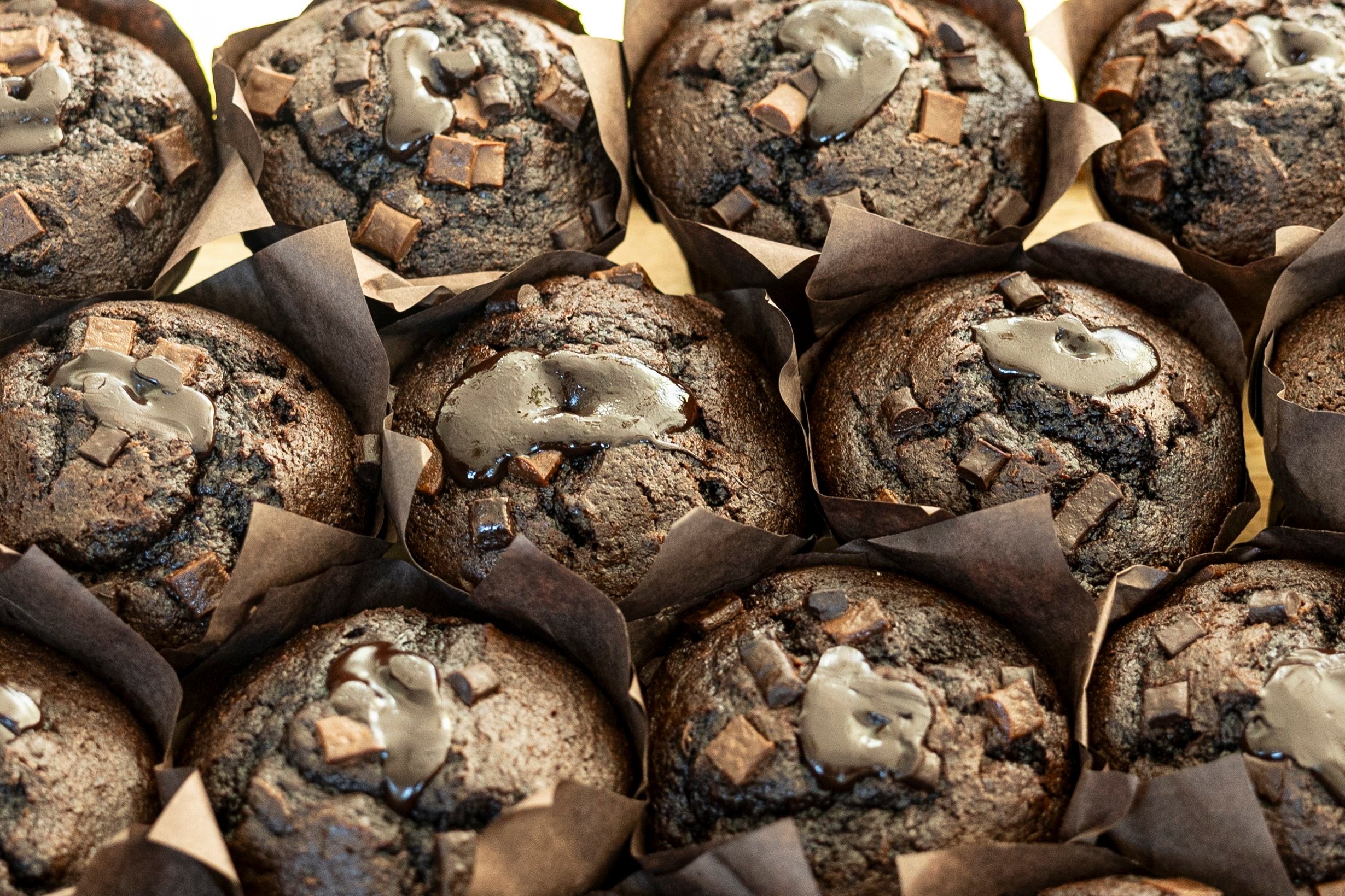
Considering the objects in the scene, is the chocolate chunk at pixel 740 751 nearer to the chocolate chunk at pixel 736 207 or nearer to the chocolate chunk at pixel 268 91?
the chocolate chunk at pixel 736 207

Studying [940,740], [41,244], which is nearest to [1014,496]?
[940,740]

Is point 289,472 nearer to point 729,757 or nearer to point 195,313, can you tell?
point 195,313

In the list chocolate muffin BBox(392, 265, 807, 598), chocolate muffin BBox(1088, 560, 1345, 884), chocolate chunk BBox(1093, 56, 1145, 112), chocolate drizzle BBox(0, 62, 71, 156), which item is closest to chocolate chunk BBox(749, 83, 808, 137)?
chocolate muffin BBox(392, 265, 807, 598)

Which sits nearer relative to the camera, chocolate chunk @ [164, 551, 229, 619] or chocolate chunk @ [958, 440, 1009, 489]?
chocolate chunk @ [164, 551, 229, 619]

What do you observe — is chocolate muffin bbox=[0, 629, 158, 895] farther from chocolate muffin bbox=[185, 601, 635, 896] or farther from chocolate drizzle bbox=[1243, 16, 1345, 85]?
chocolate drizzle bbox=[1243, 16, 1345, 85]

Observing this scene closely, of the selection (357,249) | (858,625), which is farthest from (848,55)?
(858,625)

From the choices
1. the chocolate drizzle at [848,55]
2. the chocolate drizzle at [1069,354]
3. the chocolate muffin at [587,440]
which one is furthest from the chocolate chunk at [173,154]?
the chocolate drizzle at [1069,354]
